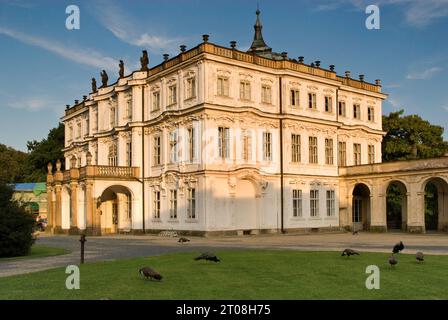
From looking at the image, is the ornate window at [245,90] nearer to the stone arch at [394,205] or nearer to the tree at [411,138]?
the stone arch at [394,205]

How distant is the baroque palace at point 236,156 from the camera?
126ft

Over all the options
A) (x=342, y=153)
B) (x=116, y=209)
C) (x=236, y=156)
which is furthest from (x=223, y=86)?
(x=116, y=209)

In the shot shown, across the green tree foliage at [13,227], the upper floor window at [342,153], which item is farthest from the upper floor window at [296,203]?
the green tree foliage at [13,227]

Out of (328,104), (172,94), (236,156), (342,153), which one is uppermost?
(172,94)

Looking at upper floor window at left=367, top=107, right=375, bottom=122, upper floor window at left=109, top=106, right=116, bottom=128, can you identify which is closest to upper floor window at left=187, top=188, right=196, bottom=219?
upper floor window at left=109, top=106, right=116, bottom=128

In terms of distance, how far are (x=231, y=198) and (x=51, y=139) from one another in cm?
4263

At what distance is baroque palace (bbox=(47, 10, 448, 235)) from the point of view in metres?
38.4

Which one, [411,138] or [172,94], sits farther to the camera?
[411,138]

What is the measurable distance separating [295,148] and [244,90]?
6725 mm

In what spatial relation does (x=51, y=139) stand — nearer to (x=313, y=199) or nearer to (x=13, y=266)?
(x=313, y=199)

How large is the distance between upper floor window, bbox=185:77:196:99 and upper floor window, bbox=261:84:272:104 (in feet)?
18.7

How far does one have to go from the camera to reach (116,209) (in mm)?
47844

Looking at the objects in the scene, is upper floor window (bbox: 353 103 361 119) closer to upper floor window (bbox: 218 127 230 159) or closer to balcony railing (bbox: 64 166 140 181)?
upper floor window (bbox: 218 127 230 159)

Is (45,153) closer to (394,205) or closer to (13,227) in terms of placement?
(394,205)
